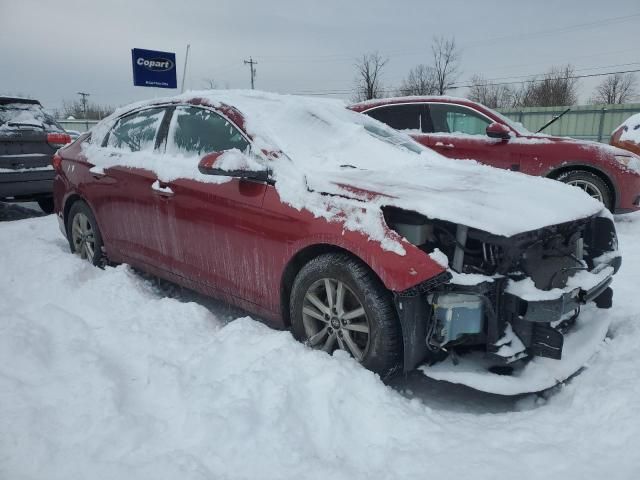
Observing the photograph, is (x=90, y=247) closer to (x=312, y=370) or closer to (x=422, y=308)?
(x=312, y=370)

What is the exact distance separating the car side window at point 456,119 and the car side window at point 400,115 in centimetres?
21

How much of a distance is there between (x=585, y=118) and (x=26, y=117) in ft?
71.2

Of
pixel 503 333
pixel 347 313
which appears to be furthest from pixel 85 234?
pixel 503 333

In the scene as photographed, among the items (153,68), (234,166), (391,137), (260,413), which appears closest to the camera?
(260,413)

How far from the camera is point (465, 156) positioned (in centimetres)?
620

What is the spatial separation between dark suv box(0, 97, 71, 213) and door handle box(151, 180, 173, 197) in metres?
3.83

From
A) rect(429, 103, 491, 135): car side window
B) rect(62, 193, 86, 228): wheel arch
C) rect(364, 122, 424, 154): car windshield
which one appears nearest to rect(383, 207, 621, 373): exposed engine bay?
rect(364, 122, 424, 154): car windshield

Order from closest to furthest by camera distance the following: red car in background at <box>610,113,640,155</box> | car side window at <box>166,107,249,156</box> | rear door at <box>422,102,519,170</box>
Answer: car side window at <box>166,107,249,156</box> < rear door at <box>422,102,519,170</box> < red car in background at <box>610,113,640,155</box>

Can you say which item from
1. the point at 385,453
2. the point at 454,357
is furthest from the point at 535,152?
the point at 385,453

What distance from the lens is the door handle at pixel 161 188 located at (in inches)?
131

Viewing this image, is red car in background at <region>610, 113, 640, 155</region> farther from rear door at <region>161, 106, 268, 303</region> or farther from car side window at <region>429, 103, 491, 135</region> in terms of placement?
rear door at <region>161, 106, 268, 303</region>

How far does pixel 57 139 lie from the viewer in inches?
258

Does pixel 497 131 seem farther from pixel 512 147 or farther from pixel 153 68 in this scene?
pixel 153 68

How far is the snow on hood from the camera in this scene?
7.53 feet
